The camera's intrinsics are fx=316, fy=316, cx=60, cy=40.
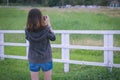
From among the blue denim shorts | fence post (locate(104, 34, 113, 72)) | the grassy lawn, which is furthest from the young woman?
fence post (locate(104, 34, 113, 72))

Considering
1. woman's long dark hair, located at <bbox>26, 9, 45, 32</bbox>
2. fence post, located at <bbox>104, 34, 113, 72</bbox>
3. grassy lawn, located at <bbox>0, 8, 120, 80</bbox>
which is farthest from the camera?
fence post, located at <bbox>104, 34, 113, 72</bbox>

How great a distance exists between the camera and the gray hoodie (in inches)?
168

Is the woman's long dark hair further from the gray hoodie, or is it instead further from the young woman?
the gray hoodie

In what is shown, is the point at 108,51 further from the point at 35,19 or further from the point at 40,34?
the point at 35,19

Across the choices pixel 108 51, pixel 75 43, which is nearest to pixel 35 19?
pixel 108 51

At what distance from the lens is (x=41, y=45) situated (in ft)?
14.1

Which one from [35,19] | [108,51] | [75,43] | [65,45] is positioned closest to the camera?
[35,19]

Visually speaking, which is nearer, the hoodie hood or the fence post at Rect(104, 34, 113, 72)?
the hoodie hood

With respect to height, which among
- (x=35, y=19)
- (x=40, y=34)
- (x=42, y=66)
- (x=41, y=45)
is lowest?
(x=42, y=66)

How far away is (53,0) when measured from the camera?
10.3 meters

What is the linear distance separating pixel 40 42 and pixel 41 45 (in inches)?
1.7

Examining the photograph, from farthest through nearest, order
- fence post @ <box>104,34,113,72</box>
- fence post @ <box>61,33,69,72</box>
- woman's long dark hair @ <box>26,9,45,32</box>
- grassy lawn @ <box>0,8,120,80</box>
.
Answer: fence post @ <box>61,33,69,72</box> → fence post @ <box>104,34,113,72</box> → grassy lawn @ <box>0,8,120,80</box> → woman's long dark hair @ <box>26,9,45,32</box>

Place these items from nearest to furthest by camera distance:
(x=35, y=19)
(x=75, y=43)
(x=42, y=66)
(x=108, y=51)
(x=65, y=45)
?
(x=35, y=19)
(x=42, y=66)
(x=108, y=51)
(x=65, y=45)
(x=75, y=43)

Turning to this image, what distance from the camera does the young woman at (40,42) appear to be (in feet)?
13.8
